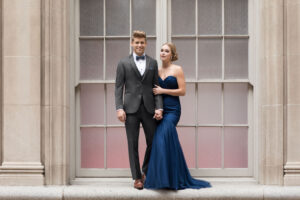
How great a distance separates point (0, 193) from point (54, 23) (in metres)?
2.34

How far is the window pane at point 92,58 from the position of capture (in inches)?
283

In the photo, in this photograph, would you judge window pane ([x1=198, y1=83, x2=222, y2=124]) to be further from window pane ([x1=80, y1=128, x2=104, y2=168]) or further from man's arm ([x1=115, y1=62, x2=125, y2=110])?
window pane ([x1=80, y1=128, x2=104, y2=168])

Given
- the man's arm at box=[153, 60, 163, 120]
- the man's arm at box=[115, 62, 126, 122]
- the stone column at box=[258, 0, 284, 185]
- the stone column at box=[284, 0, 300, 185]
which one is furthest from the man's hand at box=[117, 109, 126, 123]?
the stone column at box=[284, 0, 300, 185]

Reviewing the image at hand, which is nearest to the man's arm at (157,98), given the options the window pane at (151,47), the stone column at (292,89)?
the window pane at (151,47)

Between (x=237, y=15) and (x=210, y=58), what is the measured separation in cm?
71

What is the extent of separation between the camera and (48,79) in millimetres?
6828

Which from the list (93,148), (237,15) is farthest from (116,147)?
(237,15)

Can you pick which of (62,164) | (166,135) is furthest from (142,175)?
(62,164)

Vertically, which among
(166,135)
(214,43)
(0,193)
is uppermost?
(214,43)

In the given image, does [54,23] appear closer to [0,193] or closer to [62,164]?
[62,164]

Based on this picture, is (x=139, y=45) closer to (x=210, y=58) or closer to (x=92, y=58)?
(x=92, y=58)

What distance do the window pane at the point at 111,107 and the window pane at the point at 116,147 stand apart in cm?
11

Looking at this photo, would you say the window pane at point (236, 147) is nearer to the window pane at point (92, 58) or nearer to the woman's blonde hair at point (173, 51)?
the woman's blonde hair at point (173, 51)

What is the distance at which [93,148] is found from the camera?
7215mm
